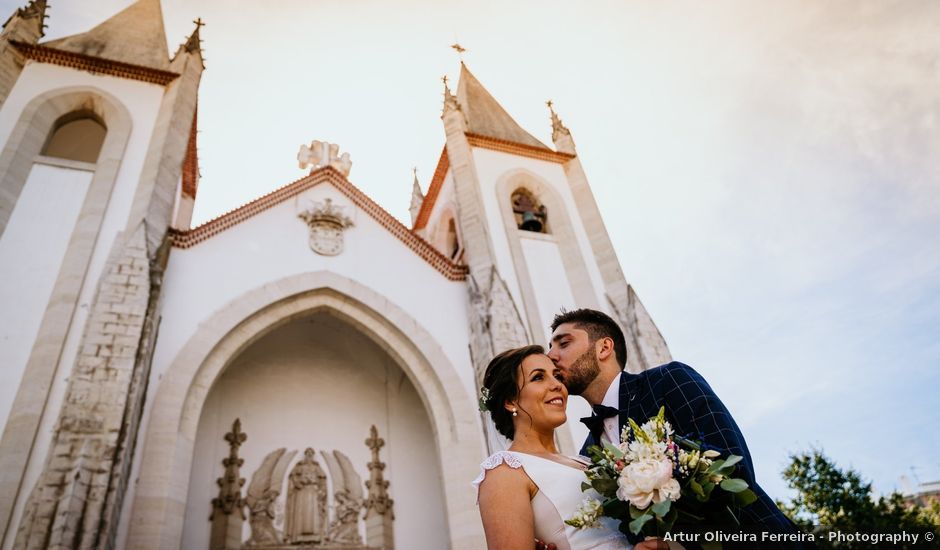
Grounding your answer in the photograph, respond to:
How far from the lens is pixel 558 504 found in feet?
6.76

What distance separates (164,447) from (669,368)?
22.4ft

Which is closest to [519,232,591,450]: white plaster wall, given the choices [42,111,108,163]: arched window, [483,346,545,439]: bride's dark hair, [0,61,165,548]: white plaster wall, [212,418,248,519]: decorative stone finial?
[212,418,248,519]: decorative stone finial

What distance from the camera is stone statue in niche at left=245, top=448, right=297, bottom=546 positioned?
8741 millimetres

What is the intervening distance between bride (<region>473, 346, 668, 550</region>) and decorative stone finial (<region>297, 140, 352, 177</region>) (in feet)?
34.1

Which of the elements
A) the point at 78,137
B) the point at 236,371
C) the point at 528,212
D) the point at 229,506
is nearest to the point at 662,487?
the point at 229,506

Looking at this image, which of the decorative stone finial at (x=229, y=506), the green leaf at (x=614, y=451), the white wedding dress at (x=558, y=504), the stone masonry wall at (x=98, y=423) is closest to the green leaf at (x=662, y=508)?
the green leaf at (x=614, y=451)

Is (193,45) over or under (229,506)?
over

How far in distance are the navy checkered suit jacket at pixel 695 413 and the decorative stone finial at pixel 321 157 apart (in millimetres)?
10682

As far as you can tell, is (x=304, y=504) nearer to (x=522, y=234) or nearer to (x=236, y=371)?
(x=236, y=371)

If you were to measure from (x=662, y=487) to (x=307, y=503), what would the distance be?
28.9 feet

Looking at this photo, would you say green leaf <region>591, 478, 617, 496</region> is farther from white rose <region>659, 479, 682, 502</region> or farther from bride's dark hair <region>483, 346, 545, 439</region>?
bride's dark hair <region>483, 346, 545, 439</region>

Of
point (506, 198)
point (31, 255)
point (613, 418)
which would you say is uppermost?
point (506, 198)

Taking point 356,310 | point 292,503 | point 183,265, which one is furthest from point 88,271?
point 292,503

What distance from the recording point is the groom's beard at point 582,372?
104 inches
